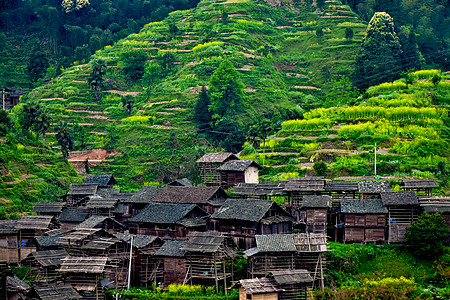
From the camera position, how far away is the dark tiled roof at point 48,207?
→ 55.5m

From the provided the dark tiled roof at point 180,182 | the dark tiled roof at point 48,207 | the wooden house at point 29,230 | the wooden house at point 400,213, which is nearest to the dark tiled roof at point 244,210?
the wooden house at point 400,213

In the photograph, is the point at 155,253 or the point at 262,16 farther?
the point at 262,16

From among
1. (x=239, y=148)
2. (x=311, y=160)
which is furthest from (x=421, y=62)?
(x=311, y=160)

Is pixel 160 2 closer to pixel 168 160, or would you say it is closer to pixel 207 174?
pixel 168 160

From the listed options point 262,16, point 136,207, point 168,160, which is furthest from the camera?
point 262,16

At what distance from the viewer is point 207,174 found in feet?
200

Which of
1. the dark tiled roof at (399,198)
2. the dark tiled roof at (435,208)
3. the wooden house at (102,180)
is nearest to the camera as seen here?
the dark tiled roof at (435,208)

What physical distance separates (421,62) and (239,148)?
32772 mm

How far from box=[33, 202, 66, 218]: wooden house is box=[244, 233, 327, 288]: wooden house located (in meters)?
21.1

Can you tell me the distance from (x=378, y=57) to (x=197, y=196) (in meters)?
45.7

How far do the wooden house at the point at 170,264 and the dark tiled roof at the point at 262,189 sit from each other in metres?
8.23

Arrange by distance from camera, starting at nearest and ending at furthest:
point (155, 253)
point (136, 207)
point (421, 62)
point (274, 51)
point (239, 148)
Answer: point (155, 253), point (136, 207), point (239, 148), point (421, 62), point (274, 51)

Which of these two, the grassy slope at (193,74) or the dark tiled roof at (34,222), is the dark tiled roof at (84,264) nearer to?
the dark tiled roof at (34,222)

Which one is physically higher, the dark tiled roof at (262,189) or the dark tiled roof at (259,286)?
the dark tiled roof at (262,189)
